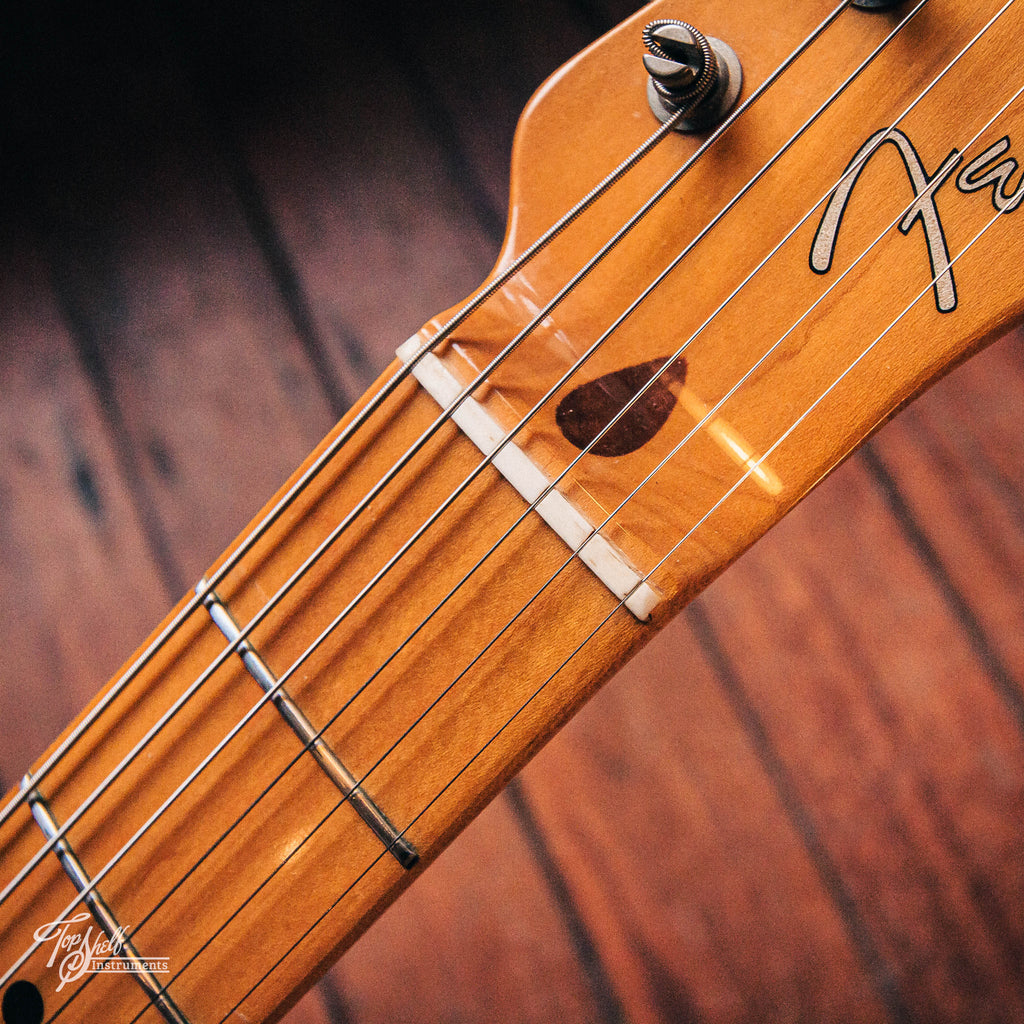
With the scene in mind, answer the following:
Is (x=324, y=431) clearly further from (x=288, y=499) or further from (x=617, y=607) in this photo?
(x=617, y=607)

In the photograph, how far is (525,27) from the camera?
→ 85 centimetres

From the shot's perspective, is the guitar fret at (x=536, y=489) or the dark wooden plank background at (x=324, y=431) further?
the dark wooden plank background at (x=324, y=431)

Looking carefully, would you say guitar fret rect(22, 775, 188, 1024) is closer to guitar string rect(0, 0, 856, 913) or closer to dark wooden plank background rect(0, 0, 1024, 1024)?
guitar string rect(0, 0, 856, 913)

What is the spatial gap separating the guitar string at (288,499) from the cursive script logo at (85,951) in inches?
3.0

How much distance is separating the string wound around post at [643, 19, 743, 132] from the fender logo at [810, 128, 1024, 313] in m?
0.08

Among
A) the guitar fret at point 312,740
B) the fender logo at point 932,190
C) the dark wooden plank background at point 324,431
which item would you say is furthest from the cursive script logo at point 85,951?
the fender logo at point 932,190

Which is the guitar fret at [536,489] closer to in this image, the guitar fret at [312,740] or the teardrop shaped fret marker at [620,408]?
the teardrop shaped fret marker at [620,408]

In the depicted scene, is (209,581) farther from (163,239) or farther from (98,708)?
(163,239)

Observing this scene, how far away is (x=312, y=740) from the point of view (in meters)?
0.46

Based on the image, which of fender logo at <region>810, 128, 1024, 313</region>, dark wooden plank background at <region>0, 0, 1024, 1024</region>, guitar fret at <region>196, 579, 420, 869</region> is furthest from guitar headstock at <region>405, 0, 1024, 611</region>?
dark wooden plank background at <region>0, 0, 1024, 1024</region>

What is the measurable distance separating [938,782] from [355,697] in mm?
540

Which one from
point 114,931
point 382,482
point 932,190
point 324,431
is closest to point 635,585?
point 382,482

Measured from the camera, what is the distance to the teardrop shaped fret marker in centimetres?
45

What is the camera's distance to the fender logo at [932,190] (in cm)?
41
